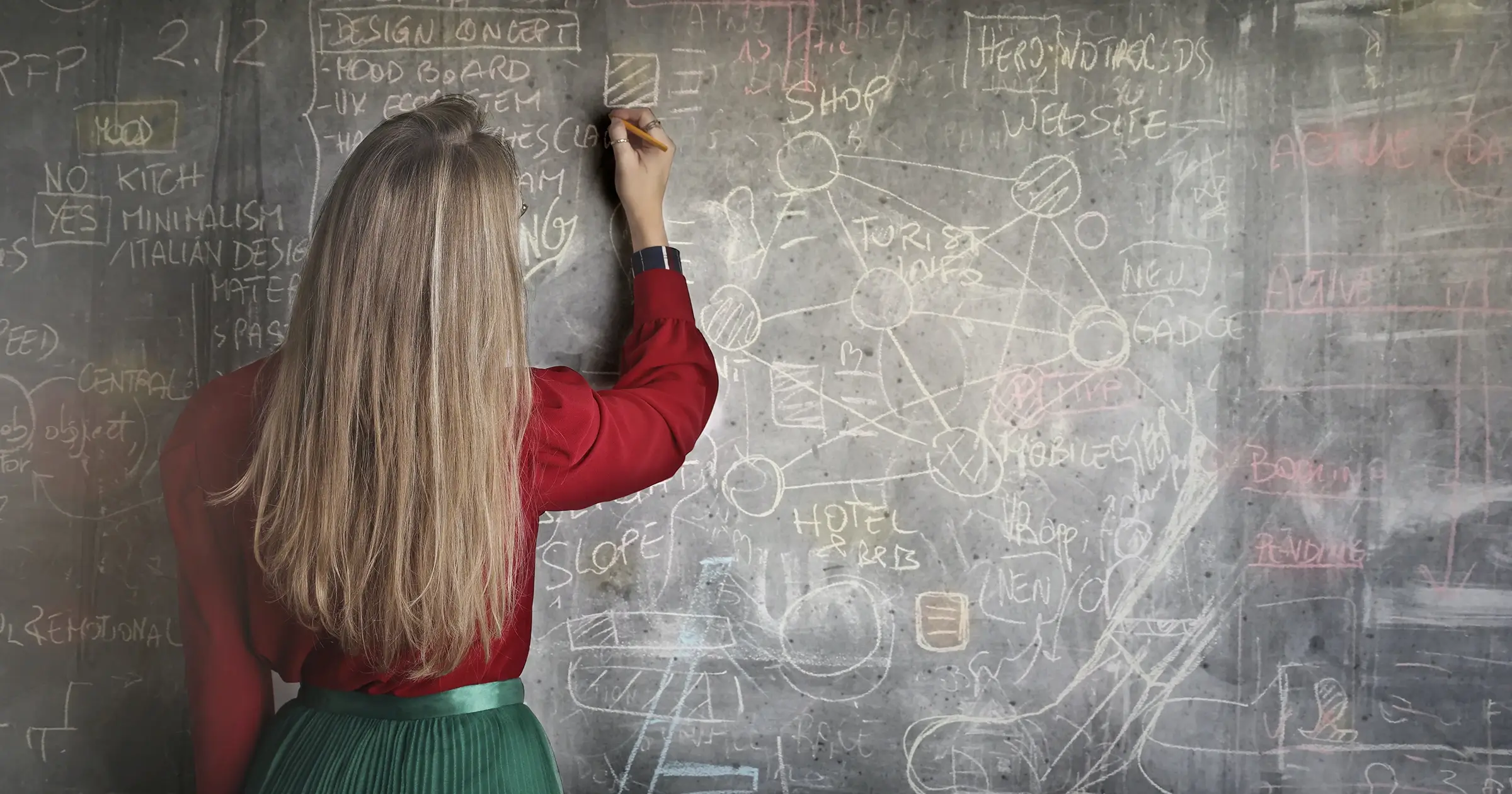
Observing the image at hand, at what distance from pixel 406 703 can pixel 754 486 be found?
0.92 metres

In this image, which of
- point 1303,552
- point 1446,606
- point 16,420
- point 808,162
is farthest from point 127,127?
point 1446,606

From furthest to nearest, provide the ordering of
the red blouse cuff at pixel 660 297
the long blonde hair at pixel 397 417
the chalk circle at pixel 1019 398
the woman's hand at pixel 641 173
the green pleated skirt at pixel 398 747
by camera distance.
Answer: the chalk circle at pixel 1019 398, the woman's hand at pixel 641 173, the red blouse cuff at pixel 660 297, the green pleated skirt at pixel 398 747, the long blonde hair at pixel 397 417

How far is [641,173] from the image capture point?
6.59ft

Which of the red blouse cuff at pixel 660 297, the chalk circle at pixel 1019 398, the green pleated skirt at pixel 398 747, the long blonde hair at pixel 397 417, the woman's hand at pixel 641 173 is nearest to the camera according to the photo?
the long blonde hair at pixel 397 417

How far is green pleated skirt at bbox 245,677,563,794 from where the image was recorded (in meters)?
1.38

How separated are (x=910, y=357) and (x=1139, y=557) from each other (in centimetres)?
70

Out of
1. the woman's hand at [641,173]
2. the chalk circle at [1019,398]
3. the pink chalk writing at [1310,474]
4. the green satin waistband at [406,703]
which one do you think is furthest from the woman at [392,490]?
the pink chalk writing at [1310,474]

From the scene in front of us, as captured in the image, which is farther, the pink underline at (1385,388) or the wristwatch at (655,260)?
the pink underline at (1385,388)

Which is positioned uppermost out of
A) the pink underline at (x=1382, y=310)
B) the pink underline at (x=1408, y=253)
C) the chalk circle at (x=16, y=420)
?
the pink underline at (x=1408, y=253)

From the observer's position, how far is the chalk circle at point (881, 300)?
6.81 ft

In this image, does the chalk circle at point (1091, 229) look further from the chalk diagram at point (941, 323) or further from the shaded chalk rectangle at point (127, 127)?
the shaded chalk rectangle at point (127, 127)

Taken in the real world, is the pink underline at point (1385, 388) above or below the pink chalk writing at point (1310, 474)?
Answer: above

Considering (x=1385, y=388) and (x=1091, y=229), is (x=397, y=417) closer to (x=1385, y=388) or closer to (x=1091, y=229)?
(x=1091, y=229)

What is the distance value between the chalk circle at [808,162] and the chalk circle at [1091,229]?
57cm
